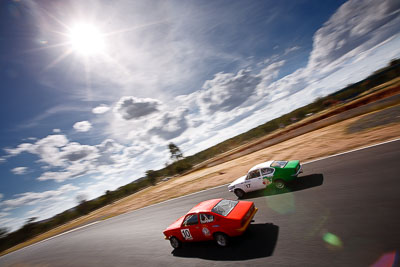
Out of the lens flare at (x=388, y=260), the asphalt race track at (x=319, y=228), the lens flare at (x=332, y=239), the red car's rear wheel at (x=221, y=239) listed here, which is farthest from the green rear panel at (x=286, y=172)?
the lens flare at (x=388, y=260)

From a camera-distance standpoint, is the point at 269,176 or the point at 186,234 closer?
the point at 186,234

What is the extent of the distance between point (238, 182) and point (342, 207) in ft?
18.9

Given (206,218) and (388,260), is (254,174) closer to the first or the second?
(206,218)

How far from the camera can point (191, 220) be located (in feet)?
25.2

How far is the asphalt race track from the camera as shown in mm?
5016

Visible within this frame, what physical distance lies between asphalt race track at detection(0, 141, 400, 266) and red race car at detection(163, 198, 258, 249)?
18.3 inches

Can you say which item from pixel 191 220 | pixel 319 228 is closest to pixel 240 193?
pixel 191 220

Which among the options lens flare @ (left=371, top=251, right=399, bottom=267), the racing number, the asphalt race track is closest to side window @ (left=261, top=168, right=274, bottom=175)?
the asphalt race track

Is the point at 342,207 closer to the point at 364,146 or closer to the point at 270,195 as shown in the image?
the point at 270,195

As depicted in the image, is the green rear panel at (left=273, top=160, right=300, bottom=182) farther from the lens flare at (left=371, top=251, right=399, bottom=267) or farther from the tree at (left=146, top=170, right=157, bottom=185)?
the tree at (left=146, top=170, right=157, bottom=185)

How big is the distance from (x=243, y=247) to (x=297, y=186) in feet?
17.6

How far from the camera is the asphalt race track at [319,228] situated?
502 centimetres

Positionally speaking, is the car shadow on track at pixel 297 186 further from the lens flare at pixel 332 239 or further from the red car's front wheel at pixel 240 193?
the lens flare at pixel 332 239

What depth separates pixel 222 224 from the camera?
6805mm
